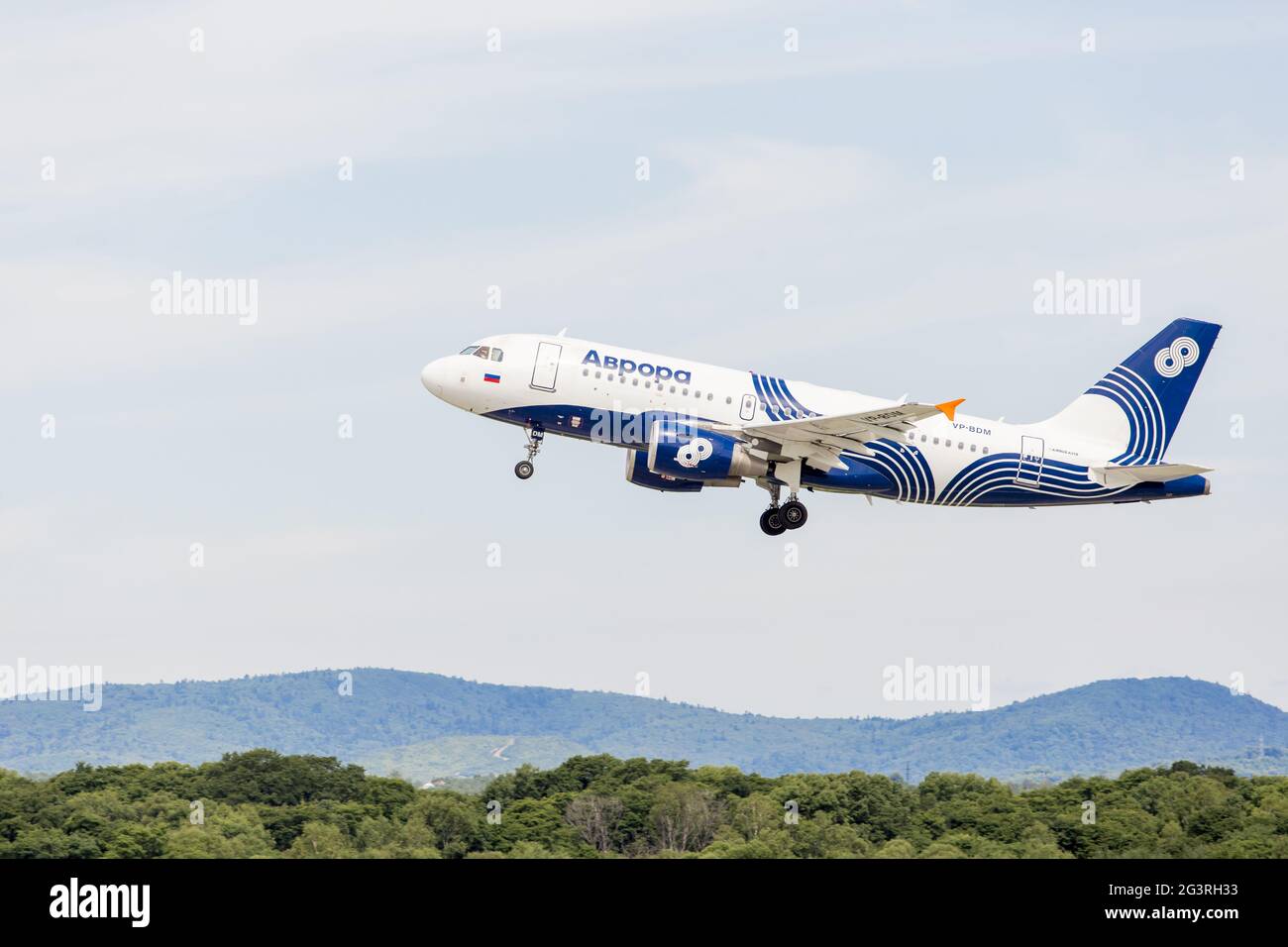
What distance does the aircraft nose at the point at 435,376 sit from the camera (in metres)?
66.2

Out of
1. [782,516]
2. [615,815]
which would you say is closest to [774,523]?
[782,516]

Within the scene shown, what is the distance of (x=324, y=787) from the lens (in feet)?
376

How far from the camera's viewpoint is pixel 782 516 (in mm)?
68062

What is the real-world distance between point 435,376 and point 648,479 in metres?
9.10

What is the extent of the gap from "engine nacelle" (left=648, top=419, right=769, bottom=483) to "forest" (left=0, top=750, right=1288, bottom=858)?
1279 inches

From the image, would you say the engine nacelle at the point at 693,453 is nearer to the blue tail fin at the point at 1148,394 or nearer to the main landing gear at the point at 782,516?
the main landing gear at the point at 782,516

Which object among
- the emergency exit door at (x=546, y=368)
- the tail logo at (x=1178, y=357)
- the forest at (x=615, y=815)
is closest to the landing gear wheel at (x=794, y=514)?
the emergency exit door at (x=546, y=368)

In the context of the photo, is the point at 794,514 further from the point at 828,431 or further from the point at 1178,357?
the point at 1178,357

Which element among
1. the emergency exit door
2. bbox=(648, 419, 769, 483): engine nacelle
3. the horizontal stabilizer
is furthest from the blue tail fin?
the emergency exit door

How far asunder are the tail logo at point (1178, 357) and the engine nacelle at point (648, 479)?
20.9 meters
